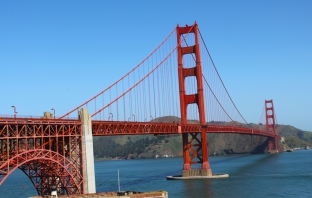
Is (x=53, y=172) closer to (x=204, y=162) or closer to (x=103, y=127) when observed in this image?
(x=103, y=127)

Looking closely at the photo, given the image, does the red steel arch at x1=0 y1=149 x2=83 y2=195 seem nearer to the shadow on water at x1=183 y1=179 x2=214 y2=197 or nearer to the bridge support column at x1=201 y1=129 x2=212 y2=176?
the shadow on water at x1=183 y1=179 x2=214 y2=197

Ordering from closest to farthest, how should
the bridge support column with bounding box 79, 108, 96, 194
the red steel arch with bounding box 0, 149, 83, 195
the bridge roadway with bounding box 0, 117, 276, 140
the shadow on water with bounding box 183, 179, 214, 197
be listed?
the bridge roadway with bounding box 0, 117, 276, 140, the red steel arch with bounding box 0, 149, 83, 195, the bridge support column with bounding box 79, 108, 96, 194, the shadow on water with bounding box 183, 179, 214, 197

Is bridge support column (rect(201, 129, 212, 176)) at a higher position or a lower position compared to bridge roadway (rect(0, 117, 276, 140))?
lower

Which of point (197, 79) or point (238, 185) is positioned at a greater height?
point (197, 79)

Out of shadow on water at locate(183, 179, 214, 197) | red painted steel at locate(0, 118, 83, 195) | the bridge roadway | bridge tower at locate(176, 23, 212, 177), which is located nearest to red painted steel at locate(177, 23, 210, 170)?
bridge tower at locate(176, 23, 212, 177)

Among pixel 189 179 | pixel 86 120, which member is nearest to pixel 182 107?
pixel 189 179

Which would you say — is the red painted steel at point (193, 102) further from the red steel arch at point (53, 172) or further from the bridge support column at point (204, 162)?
the red steel arch at point (53, 172)

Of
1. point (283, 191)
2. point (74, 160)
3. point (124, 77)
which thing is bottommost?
point (283, 191)

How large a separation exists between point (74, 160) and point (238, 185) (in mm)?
26849

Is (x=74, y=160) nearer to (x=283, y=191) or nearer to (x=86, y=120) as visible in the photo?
(x=86, y=120)

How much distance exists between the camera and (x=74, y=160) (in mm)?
47219

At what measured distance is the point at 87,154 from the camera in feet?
156

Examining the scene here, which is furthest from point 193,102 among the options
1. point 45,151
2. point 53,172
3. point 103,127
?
point 45,151

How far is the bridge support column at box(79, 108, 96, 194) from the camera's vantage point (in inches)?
1842
